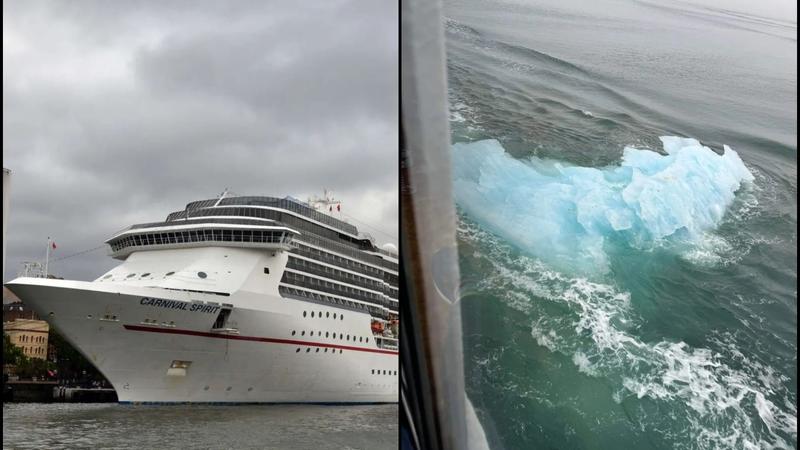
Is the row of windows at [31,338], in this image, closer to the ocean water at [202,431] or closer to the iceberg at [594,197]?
the ocean water at [202,431]

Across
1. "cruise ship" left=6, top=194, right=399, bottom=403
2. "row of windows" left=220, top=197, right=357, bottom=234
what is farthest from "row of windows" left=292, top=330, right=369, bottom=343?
"row of windows" left=220, top=197, right=357, bottom=234

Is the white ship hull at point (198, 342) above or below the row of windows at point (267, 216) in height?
below

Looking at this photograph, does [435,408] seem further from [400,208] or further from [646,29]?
[646,29]

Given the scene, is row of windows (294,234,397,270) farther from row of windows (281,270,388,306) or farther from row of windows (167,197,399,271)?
row of windows (281,270,388,306)

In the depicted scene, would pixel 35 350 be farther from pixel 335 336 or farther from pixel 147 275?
pixel 335 336

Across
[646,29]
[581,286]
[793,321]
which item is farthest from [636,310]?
[646,29]

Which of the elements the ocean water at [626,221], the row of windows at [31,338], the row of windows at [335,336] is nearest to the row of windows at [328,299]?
the row of windows at [335,336]
